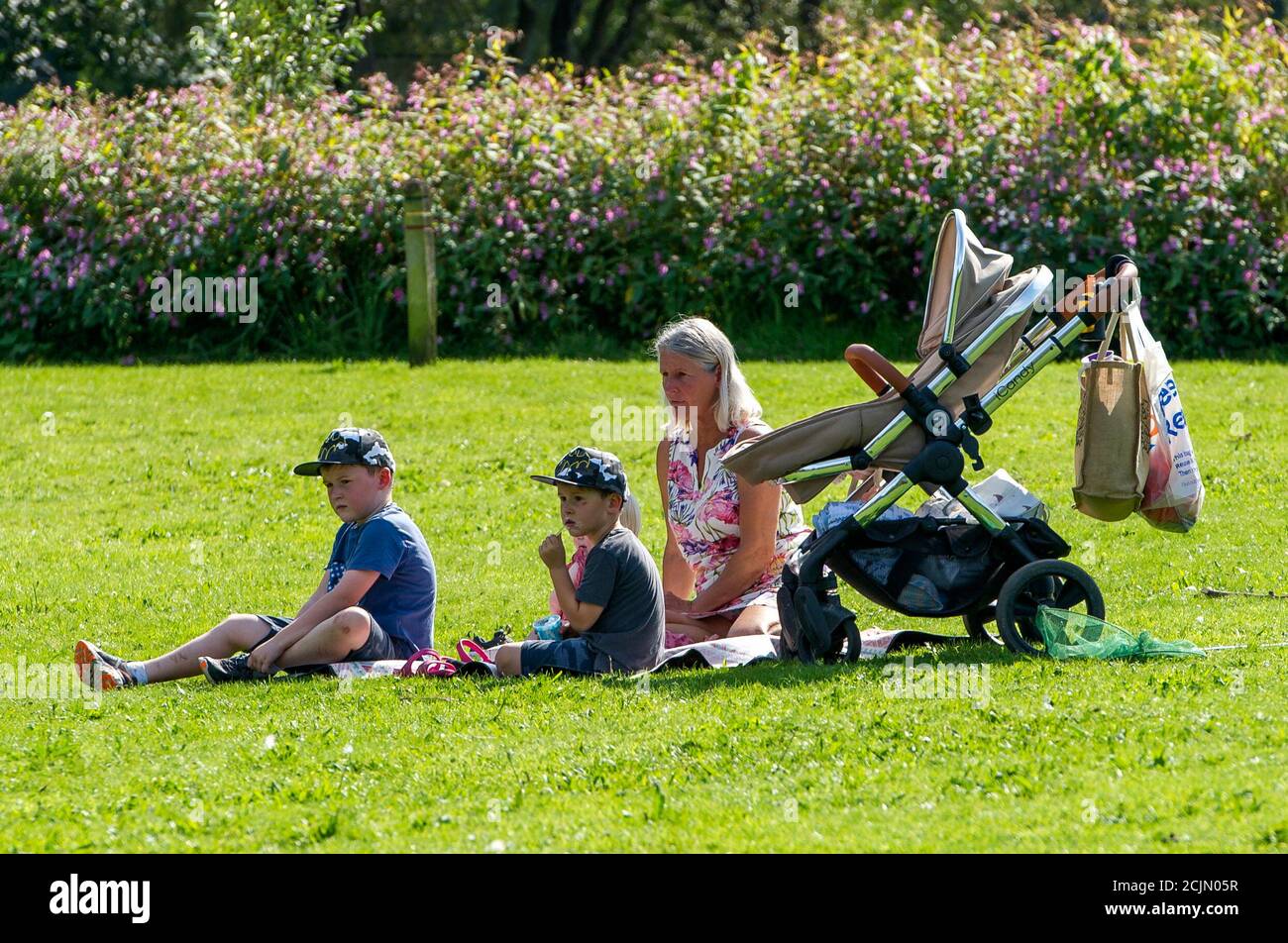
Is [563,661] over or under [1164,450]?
under

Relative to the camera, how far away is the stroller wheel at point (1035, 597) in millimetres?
6430

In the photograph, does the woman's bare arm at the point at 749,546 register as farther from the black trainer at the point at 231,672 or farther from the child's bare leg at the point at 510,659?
the black trainer at the point at 231,672

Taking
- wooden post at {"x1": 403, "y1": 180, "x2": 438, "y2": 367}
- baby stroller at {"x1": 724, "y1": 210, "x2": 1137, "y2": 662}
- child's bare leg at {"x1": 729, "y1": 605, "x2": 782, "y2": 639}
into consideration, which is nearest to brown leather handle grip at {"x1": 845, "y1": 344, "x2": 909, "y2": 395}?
baby stroller at {"x1": 724, "y1": 210, "x2": 1137, "y2": 662}

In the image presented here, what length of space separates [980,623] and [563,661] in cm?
169

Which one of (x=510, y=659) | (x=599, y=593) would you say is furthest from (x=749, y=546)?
(x=510, y=659)

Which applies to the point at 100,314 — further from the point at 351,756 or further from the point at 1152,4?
the point at 1152,4

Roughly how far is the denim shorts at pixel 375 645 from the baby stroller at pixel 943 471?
5.24 ft

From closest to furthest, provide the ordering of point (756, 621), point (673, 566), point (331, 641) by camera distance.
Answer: point (331, 641), point (756, 621), point (673, 566)

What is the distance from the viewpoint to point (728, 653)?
694 centimetres

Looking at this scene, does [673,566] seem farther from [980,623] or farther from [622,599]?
[980,623]

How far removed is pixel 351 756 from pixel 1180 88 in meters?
12.2
